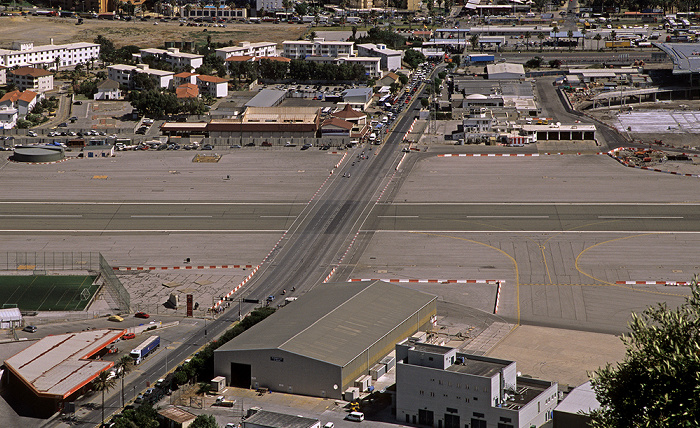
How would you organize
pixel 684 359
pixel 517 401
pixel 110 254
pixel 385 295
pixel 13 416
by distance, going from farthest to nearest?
pixel 110 254, pixel 385 295, pixel 13 416, pixel 517 401, pixel 684 359

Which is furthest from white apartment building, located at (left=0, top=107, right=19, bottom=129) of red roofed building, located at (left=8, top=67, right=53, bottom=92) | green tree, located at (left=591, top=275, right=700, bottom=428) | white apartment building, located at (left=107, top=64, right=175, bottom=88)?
green tree, located at (left=591, top=275, right=700, bottom=428)

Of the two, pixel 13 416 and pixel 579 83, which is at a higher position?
pixel 579 83

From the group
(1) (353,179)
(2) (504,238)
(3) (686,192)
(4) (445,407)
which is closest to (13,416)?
(4) (445,407)

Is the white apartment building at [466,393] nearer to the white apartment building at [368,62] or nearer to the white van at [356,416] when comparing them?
the white van at [356,416]

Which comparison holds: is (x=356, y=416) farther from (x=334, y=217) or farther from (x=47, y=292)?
(x=334, y=217)

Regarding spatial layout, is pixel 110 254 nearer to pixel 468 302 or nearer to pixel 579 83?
pixel 468 302

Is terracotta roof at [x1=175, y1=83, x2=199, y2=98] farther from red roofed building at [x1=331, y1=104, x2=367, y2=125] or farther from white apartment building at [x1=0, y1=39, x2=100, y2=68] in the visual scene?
white apartment building at [x1=0, y1=39, x2=100, y2=68]
